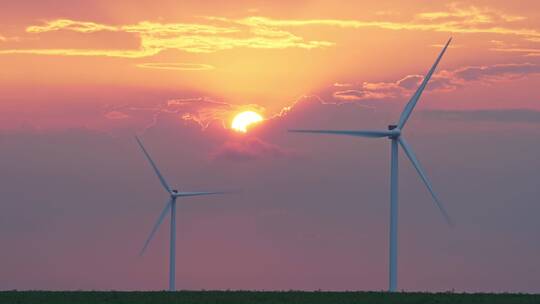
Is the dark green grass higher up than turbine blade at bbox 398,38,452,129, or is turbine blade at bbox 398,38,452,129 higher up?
turbine blade at bbox 398,38,452,129

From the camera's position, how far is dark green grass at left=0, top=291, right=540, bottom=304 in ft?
224

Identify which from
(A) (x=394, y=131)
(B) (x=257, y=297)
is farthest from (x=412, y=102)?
(B) (x=257, y=297)

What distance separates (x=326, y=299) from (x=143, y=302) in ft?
37.7

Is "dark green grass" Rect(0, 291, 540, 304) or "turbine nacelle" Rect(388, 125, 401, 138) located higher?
"turbine nacelle" Rect(388, 125, 401, 138)

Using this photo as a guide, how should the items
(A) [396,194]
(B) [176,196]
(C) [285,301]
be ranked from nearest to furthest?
(C) [285,301] → (A) [396,194] → (B) [176,196]

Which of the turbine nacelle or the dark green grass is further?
the turbine nacelle

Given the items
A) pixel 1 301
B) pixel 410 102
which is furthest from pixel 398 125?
pixel 1 301

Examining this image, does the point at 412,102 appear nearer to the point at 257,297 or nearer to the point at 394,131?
the point at 394,131

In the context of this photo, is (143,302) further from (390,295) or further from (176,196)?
(176,196)

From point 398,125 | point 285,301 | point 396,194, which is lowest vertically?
point 285,301

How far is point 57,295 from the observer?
7606 centimetres

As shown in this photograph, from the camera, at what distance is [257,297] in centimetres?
7162

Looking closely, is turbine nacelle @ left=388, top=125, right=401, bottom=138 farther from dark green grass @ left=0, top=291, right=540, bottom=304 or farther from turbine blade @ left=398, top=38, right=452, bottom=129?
dark green grass @ left=0, top=291, right=540, bottom=304

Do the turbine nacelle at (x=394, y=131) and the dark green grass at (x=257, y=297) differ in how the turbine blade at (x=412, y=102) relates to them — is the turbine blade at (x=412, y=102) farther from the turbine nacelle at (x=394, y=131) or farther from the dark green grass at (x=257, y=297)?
the dark green grass at (x=257, y=297)
